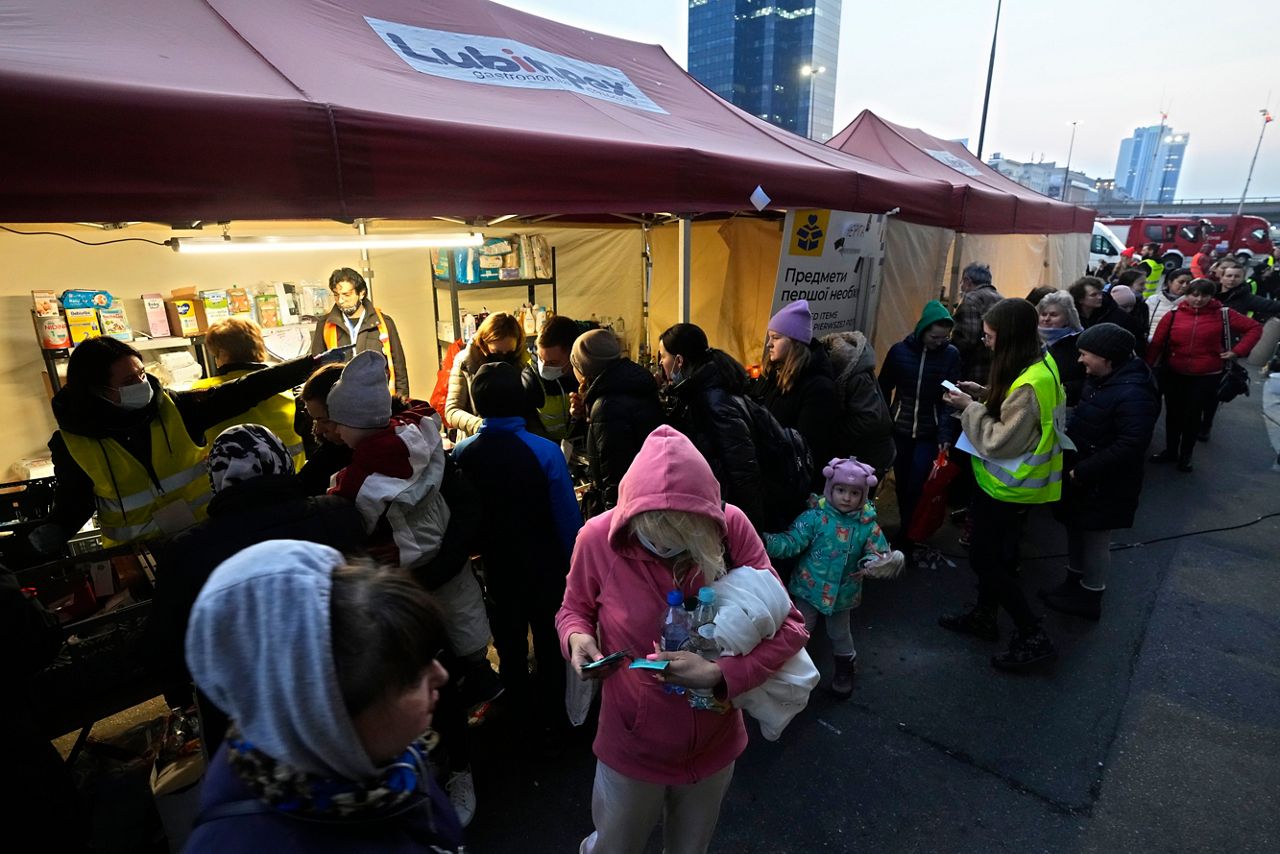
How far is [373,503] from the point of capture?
6.89 ft

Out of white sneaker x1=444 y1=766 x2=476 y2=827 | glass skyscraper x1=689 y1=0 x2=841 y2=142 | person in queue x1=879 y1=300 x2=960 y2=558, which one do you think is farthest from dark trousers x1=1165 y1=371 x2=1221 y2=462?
glass skyscraper x1=689 y1=0 x2=841 y2=142

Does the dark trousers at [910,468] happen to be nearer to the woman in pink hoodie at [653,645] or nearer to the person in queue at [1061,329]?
the person in queue at [1061,329]

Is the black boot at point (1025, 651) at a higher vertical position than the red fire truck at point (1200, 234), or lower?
lower

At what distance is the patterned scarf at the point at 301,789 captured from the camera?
808 millimetres

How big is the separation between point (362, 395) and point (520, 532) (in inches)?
32.5

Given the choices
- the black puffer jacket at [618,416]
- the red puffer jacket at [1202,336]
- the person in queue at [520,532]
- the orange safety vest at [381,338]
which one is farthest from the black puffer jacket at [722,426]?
the red puffer jacket at [1202,336]

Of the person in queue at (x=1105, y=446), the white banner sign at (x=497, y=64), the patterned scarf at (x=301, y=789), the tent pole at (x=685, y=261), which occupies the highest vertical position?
the white banner sign at (x=497, y=64)

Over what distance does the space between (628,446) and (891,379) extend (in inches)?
104

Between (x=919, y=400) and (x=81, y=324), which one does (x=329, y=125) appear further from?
(x=919, y=400)

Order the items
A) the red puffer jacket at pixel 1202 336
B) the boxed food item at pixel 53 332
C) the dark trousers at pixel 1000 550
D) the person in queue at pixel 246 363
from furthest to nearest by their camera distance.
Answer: the red puffer jacket at pixel 1202 336
the boxed food item at pixel 53 332
the dark trousers at pixel 1000 550
the person in queue at pixel 246 363

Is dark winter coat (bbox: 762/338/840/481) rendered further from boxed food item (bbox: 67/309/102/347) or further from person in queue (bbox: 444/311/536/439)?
boxed food item (bbox: 67/309/102/347)

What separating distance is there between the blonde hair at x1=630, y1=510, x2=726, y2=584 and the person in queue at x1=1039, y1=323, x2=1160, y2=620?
2865mm

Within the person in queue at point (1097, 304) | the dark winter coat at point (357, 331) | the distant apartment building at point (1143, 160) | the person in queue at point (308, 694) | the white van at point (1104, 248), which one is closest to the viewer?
the person in queue at point (308, 694)

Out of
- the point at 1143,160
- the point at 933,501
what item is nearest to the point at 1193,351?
the point at 933,501
